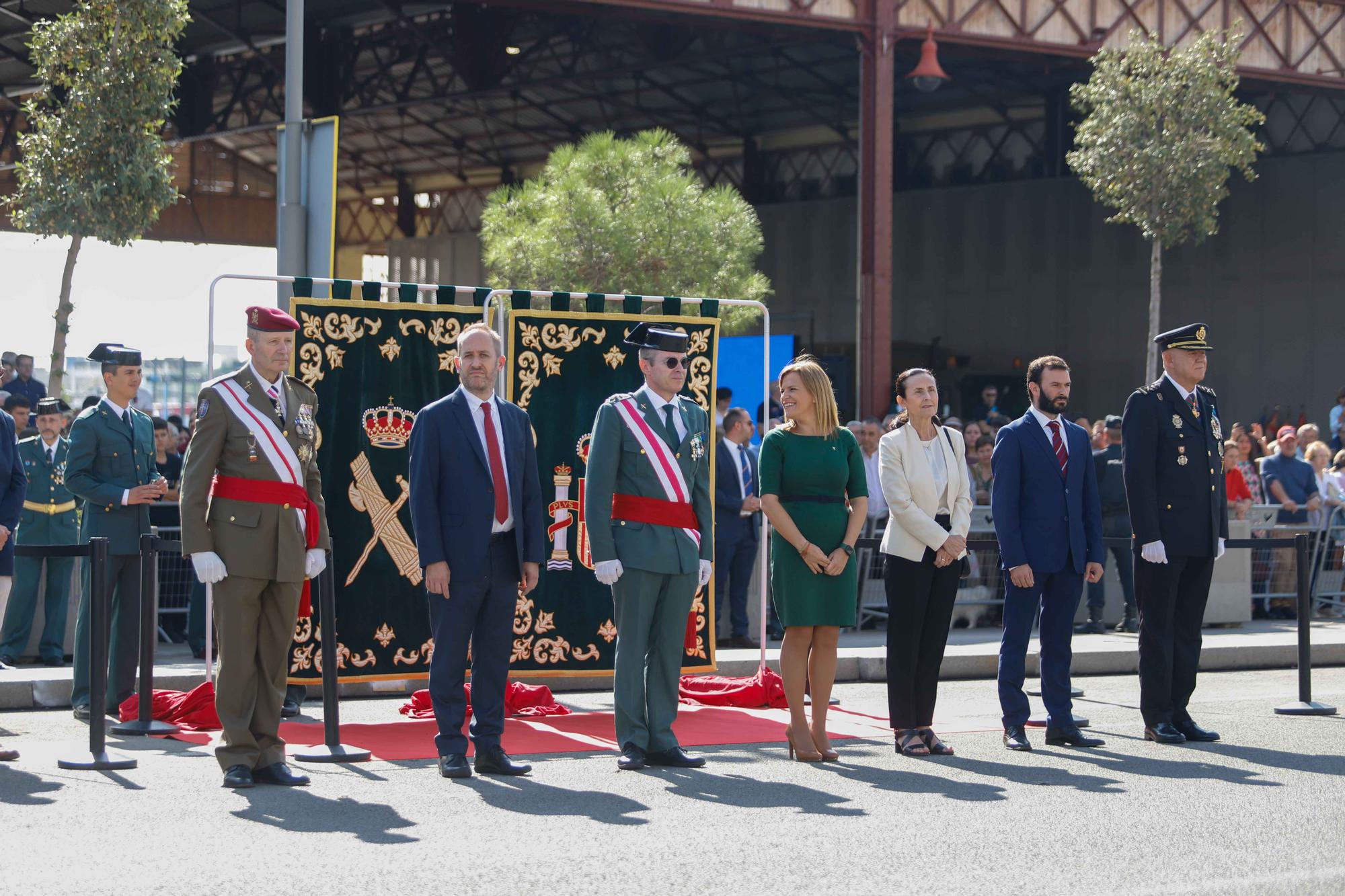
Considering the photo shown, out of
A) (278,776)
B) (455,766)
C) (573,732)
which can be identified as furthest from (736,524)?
(278,776)

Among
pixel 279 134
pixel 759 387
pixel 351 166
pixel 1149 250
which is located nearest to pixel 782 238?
pixel 1149 250

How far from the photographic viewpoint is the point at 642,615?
759 centimetres

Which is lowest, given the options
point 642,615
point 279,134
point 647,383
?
point 642,615

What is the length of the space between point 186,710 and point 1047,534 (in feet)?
15.0

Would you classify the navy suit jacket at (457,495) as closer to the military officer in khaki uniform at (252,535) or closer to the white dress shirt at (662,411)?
the military officer in khaki uniform at (252,535)

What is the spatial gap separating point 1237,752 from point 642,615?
9.71 feet

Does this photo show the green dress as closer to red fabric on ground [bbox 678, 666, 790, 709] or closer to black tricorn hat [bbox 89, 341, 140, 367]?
red fabric on ground [bbox 678, 666, 790, 709]

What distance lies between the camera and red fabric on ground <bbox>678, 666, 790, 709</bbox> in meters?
9.72

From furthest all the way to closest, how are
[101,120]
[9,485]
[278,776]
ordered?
1. [101,120]
2. [9,485]
3. [278,776]

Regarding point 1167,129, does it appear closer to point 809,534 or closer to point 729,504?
point 729,504

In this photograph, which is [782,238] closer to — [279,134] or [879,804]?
[279,134]

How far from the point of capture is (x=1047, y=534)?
822 cm

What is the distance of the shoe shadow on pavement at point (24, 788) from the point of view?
6461 millimetres

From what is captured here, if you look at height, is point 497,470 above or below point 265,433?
below
